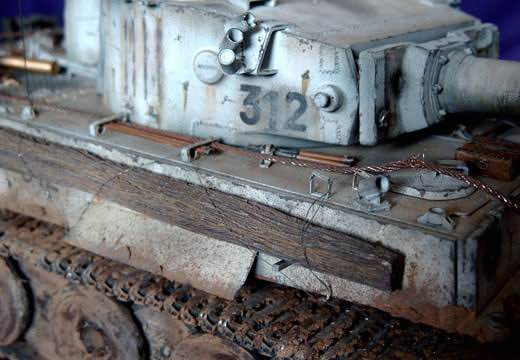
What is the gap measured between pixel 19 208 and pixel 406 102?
2.44 meters

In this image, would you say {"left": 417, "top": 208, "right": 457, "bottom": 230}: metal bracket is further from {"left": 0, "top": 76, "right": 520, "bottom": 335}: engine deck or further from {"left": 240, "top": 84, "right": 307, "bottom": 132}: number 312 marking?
{"left": 240, "top": 84, "right": 307, "bottom": 132}: number 312 marking

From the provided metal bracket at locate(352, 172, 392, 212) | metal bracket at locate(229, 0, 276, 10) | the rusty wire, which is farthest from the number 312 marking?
metal bracket at locate(352, 172, 392, 212)

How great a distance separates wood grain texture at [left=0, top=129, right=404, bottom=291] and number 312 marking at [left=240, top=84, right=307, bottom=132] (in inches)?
20.9

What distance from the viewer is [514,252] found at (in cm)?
386

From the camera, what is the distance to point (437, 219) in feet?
11.3

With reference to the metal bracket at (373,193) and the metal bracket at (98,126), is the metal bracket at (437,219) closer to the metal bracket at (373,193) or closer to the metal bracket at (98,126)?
the metal bracket at (373,193)

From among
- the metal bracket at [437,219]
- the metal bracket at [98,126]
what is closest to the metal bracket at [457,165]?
the metal bracket at [437,219]

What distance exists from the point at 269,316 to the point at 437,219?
38.3 inches

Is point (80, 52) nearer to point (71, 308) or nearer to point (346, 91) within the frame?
point (71, 308)

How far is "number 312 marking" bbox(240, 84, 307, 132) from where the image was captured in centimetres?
420

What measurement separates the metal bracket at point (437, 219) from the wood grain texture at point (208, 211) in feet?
0.64

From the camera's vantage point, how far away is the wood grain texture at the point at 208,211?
11.7ft

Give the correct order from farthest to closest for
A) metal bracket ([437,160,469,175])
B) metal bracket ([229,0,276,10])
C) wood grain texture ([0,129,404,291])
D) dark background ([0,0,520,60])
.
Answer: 1. dark background ([0,0,520,60])
2. metal bracket ([229,0,276,10])
3. metal bracket ([437,160,469,175])
4. wood grain texture ([0,129,404,291])

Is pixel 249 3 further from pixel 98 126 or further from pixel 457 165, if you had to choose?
pixel 457 165
